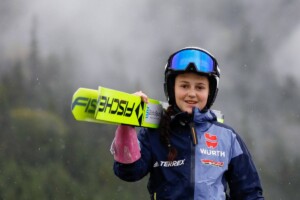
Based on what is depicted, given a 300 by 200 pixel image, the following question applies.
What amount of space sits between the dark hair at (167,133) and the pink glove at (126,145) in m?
0.16

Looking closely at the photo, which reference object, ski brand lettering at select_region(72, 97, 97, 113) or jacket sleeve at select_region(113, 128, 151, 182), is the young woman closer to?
jacket sleeve at select_region(113, 128, 151, 182)

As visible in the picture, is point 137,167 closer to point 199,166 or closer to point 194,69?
point 199,166

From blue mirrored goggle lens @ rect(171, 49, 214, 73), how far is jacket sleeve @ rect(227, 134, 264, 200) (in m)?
0.36

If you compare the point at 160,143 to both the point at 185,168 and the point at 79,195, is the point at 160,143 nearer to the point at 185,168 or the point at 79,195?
the point at 185,168

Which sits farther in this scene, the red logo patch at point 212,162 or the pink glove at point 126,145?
the red logo patch at point 212,162

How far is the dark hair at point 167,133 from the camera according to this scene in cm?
201

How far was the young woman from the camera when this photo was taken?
76.1 inches

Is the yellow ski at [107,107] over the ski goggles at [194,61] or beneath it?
beneath

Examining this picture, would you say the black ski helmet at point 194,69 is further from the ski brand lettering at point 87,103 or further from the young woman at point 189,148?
the ski brand lettering at point 87,103

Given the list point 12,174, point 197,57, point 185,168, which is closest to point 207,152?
point 185,168

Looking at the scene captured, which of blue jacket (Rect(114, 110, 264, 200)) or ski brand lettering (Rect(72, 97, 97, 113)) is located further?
blue jacket (Rect(114, 110, 264, 200))

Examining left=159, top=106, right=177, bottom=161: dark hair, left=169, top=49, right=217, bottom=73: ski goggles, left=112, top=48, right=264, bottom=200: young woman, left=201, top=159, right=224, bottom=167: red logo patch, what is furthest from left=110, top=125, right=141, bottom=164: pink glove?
left=169, top=49, right=217, bottom=73: ski goggles

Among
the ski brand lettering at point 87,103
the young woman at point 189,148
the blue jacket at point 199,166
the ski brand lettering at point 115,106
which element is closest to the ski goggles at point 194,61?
the young woman at point 189,148

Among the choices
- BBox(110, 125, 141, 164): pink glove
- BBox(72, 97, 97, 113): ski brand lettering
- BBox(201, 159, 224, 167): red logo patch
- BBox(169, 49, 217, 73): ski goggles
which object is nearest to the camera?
BBox(72, 97, 97, 113): ski brand lettering
